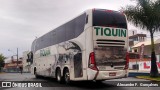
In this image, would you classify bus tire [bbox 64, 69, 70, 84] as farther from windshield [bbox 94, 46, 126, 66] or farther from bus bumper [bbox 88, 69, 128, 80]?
windshield [bbox 94, 46, 126, 66]

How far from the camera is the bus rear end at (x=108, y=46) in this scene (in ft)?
47.4

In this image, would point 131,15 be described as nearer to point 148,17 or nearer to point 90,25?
point 148,17

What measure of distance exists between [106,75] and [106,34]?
2169 millimetres

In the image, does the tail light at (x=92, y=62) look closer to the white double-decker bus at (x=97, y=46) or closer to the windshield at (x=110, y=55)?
the white double-decker bus at (x=97, y=46)

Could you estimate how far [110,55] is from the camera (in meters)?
14.8

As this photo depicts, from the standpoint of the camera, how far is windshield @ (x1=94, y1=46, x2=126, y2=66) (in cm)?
1454

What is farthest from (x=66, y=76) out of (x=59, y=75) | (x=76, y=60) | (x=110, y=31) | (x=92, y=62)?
(x=110, y=31)

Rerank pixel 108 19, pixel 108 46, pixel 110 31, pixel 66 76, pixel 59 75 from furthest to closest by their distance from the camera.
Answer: pixel 59 75 < pixel 66 76 < pixel 108 19 < pixel 110 31 < pixel 108 46

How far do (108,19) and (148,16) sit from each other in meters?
9.37

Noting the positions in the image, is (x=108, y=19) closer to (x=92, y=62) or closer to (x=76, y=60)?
(x=92, y=62)

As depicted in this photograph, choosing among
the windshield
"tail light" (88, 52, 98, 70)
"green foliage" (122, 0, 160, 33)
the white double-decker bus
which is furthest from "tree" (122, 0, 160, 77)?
"tail light" (88, 52, 98, 70)

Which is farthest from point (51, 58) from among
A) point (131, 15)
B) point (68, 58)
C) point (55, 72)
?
point (131, 15)

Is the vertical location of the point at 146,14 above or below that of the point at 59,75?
above

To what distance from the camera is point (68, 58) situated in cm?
1694
